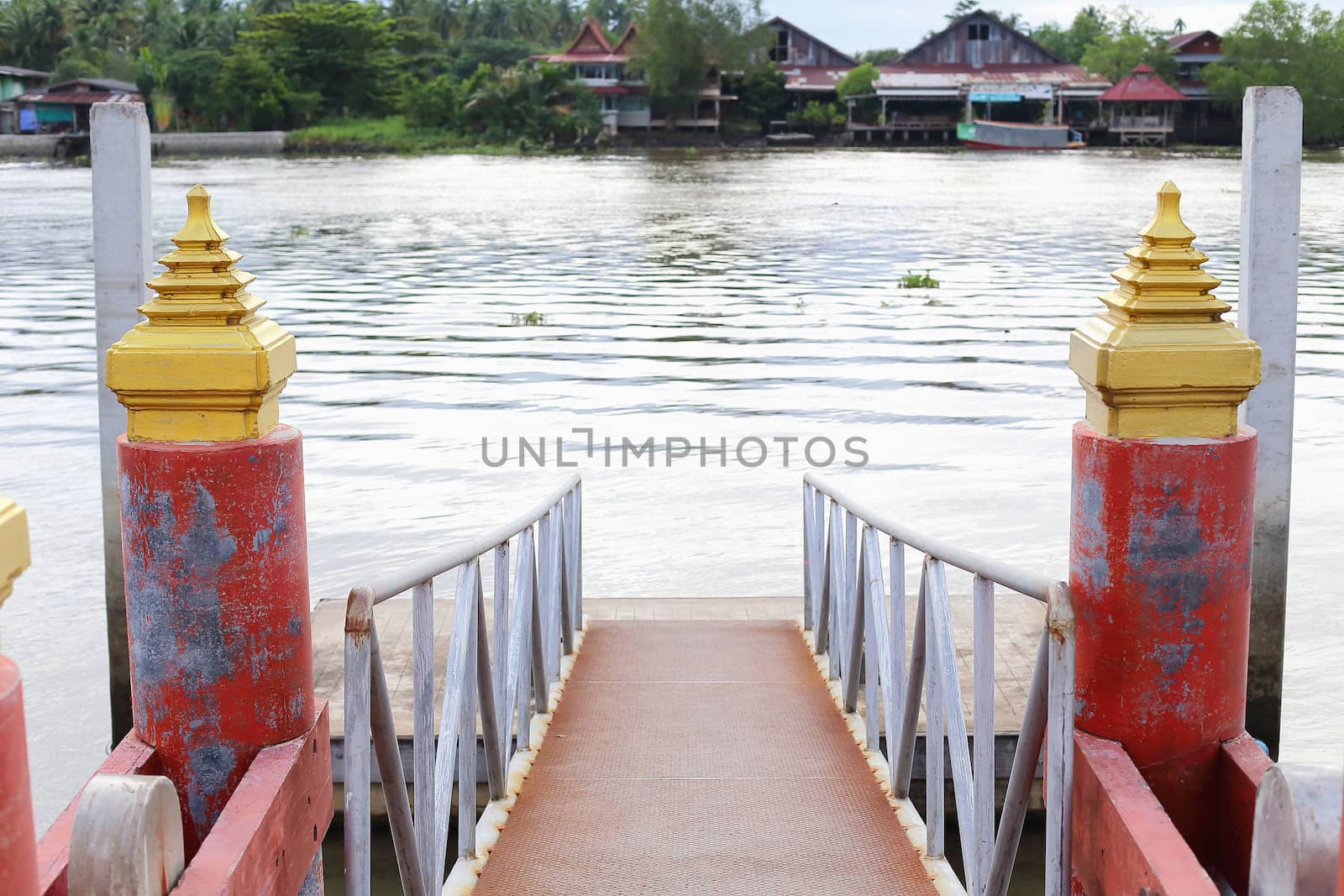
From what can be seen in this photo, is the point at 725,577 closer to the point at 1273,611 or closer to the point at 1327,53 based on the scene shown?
the point at 1273,611

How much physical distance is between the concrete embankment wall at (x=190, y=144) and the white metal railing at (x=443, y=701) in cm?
7833

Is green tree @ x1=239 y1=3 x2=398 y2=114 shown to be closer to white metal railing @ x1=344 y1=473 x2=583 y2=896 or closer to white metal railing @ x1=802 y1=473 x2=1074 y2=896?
white metal railing @ x1=344 y1=473 x2=583 y2=896

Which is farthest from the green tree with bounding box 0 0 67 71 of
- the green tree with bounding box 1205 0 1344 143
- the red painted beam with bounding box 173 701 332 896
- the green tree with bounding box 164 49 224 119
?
the red painted beam with bounding box 173 701 332 896

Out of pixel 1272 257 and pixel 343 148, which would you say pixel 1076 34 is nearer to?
pixel 343 148

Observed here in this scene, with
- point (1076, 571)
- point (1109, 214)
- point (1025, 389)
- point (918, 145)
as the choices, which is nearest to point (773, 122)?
point (918, 145)

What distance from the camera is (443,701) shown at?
375 cm

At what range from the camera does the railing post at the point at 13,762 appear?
1.74 meters

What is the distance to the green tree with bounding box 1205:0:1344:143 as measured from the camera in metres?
83.9

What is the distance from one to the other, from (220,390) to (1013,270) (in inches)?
1059

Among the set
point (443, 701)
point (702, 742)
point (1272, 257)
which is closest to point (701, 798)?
point (702, 742)

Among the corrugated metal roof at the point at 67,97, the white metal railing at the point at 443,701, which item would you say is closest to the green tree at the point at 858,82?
the corrugated metal roof at the point at 67,97

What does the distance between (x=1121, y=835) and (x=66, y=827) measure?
6.25ft

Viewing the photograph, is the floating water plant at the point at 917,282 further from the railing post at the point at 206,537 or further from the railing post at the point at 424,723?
the railing post at the point at 206,537

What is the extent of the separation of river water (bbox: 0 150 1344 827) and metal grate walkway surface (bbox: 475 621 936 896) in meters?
2.87
